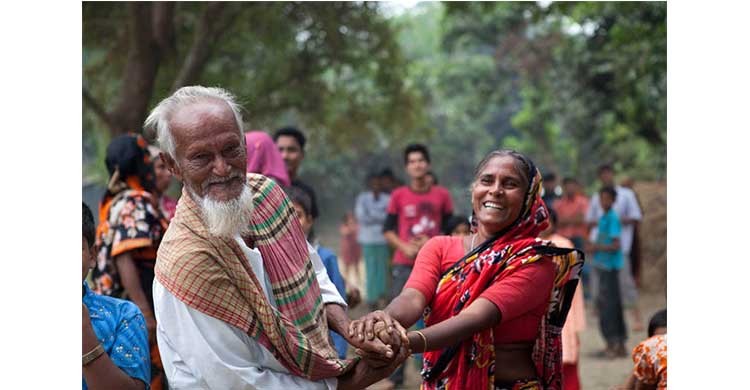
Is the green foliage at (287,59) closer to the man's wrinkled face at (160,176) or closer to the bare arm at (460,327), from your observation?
the man's wrinkled face at (160,176)

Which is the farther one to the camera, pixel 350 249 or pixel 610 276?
pixel 350 249

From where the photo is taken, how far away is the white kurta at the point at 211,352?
2906mm

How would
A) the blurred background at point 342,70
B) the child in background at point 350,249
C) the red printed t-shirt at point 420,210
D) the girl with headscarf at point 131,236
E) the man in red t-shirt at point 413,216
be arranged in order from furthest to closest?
1. the child in background at point 350,249
2. the blurred background at point 342,70
3. the red printed t-shirt at point 420,210
4. the man in red t-shirt at point 413,216
5. the girl with headscarf at point 131,236

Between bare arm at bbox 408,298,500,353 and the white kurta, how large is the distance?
593mm

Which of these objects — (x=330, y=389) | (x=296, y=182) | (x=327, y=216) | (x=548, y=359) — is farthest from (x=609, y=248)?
(x=327, y=216)

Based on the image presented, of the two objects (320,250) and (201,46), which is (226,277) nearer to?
(320,250)

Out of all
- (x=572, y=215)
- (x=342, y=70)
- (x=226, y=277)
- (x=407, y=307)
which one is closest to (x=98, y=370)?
(x=226, y=277)

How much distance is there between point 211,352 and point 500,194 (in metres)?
1.39

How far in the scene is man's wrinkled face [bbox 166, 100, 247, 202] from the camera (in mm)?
3008

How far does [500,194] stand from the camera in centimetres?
374

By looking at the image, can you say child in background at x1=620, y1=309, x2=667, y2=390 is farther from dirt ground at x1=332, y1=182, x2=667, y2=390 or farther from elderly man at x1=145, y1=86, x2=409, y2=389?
dirt ground at x1=332, y1=182, x2=667, y2=390

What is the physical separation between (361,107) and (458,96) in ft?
68.3

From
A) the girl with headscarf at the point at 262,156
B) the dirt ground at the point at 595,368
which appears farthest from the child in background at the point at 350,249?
the girl with headscarf at the point at 262,156

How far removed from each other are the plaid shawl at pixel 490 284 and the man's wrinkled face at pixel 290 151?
283 centimetres
